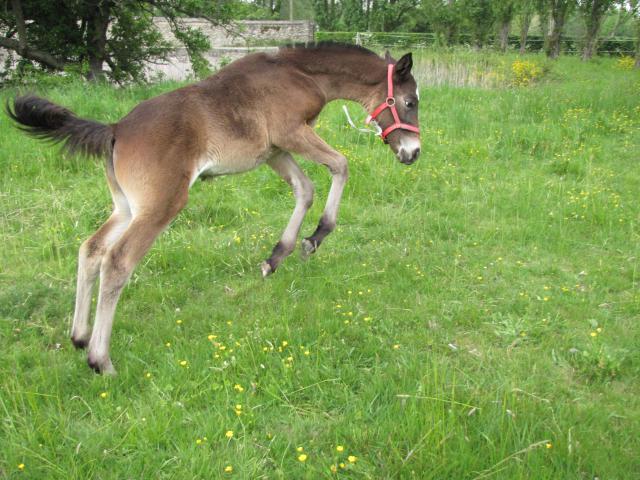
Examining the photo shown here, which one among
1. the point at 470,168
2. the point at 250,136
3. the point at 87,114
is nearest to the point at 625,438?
the point at 250,136

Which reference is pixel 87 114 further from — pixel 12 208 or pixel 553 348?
pixel 553 348

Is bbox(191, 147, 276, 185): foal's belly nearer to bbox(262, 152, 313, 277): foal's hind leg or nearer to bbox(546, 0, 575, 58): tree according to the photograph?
bbox(262, 152, 313, 277): foal's hind leg

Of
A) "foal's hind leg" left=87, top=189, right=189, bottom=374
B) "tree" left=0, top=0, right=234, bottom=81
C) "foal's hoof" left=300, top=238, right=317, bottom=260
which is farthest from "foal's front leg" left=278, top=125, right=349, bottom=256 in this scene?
"tree" left=0, top=0, right=234, bottom=81

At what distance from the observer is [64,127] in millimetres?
3928

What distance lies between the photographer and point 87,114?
851 centimetres

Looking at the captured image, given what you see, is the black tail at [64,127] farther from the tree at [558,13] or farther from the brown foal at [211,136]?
the tree at [558,13]

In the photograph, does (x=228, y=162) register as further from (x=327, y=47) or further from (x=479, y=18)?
(x=479, y=18)

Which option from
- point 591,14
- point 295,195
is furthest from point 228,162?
point 591,14

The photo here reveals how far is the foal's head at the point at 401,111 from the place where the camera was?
4969mm

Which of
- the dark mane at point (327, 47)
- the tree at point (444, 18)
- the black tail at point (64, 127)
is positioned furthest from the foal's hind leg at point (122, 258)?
the tree at point (444, 18)

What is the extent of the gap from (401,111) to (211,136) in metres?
1.75

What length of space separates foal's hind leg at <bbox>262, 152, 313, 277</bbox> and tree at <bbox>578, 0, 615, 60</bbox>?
27543 millimetres

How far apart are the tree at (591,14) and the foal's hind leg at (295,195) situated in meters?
27.5

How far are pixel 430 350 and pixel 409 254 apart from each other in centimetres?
175
